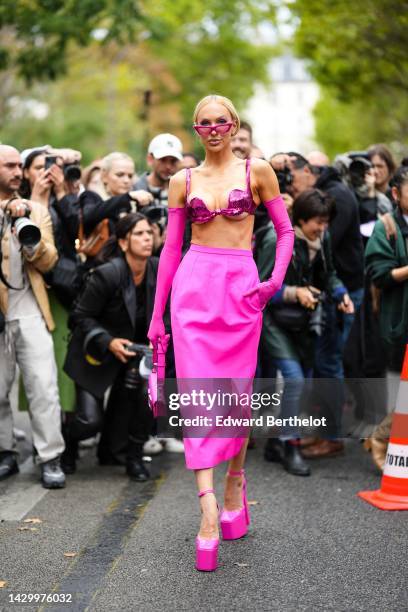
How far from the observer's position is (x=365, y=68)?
24.8m

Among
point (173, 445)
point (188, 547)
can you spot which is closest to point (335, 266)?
point (173, 445)

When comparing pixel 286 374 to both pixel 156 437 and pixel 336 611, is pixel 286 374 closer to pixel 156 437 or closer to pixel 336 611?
pixel 156 437

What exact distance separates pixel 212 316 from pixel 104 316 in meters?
2.09

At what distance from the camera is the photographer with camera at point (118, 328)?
7266mm

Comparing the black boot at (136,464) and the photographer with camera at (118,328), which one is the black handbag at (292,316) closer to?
the photographer with camera at (118,328)

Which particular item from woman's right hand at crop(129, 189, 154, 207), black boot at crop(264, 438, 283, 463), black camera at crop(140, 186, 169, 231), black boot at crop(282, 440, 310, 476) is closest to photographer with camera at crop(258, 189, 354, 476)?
black boot at crop(282, 440, 310, 476)

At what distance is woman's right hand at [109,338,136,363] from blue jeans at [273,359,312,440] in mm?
1129

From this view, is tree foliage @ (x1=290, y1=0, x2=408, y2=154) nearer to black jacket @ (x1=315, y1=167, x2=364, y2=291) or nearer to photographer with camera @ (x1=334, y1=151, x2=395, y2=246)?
photographer with camera @ (x1=334, y1=151, x2=395, y2=246)

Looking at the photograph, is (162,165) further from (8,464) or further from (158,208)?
(8,464)

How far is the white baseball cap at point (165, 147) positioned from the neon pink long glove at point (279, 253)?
9.40ft

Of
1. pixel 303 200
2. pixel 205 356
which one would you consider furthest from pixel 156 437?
pixel 205 356

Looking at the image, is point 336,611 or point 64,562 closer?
point 336,611

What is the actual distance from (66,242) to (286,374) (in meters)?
1.80

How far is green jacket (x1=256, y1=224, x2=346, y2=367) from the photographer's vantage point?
7.64m
